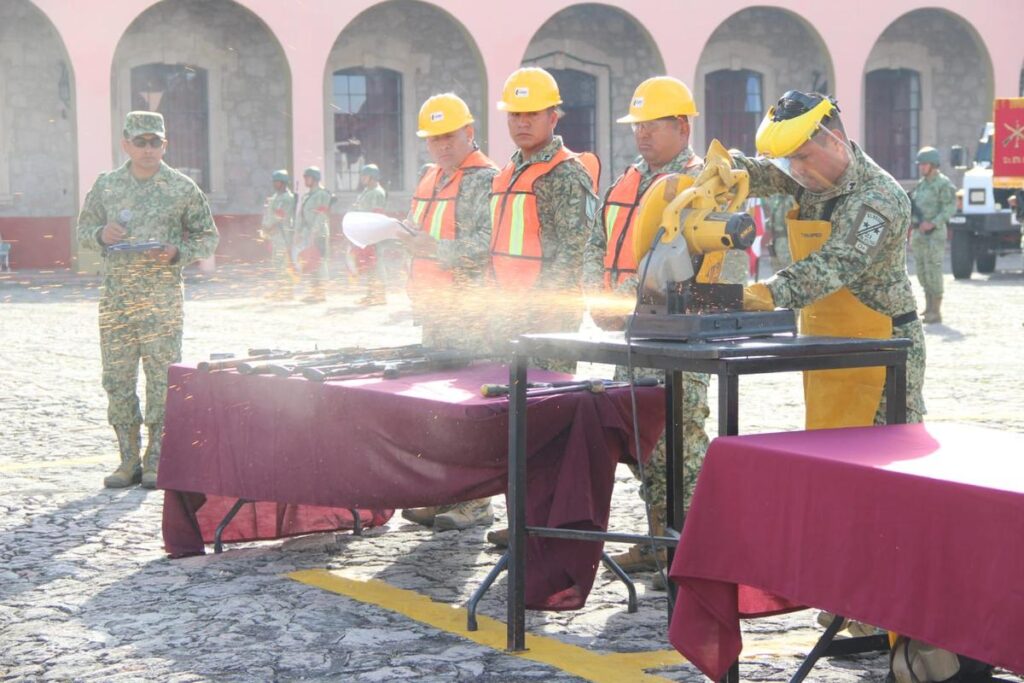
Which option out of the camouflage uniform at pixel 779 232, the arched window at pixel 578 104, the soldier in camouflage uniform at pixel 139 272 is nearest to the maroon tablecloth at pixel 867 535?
the soldier in camouflage uniform at pixel 139 272

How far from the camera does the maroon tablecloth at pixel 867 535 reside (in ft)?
11.6

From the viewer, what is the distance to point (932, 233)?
17.1m

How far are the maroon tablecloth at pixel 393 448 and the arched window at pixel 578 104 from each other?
2280cm

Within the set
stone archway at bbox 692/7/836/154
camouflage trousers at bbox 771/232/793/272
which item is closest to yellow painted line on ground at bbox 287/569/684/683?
camouflage trousers at bbox 771/232/793/272

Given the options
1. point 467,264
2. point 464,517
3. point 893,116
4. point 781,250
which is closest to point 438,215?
point 467,264

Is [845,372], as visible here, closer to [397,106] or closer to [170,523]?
[170,523]

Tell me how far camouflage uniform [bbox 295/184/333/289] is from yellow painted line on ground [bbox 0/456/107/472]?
44.9 feet

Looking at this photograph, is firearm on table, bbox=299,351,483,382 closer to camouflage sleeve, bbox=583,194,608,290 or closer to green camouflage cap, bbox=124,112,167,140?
camouflage sleeve, bbox=583,194,608,290

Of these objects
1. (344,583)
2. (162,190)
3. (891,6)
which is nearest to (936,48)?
(891,6)

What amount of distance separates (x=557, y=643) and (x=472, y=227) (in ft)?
8.67

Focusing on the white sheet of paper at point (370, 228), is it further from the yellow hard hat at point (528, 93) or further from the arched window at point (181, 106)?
the arched window at point (181, 106)

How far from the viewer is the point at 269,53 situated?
26.6m

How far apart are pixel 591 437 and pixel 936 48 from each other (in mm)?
27458

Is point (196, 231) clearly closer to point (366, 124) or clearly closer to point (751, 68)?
point (366, 124)
